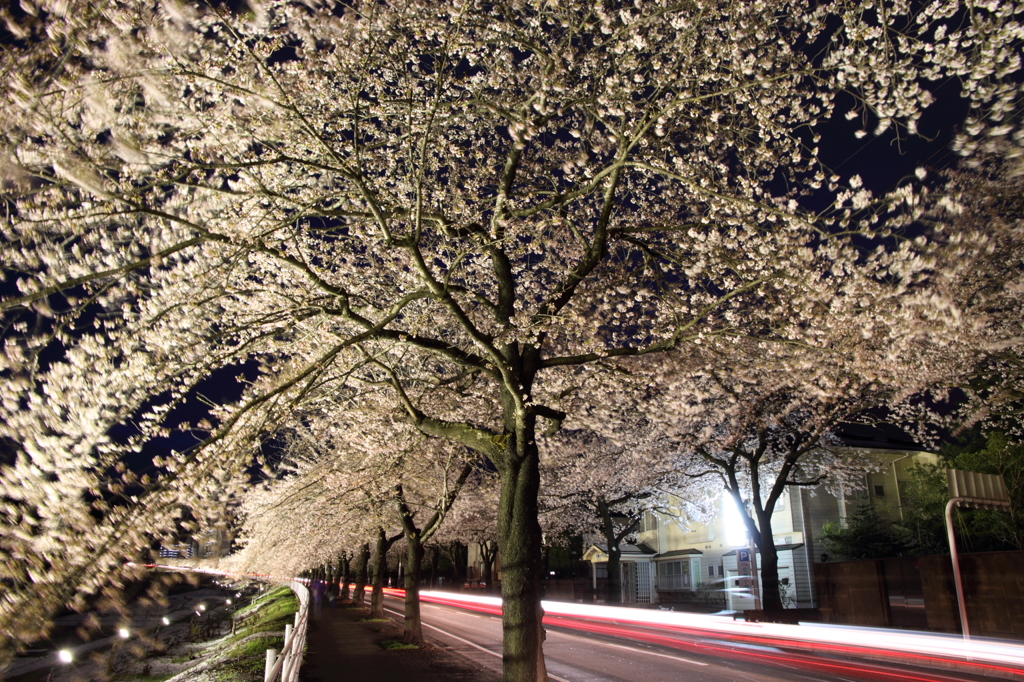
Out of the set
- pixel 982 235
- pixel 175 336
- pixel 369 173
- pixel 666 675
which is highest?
pixel 369 173

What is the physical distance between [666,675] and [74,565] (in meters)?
12.6

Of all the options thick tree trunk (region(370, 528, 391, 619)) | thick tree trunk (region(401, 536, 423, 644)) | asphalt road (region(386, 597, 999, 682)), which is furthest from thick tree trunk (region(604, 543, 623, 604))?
thick tree trunk (region(401, 536, 423, 644))

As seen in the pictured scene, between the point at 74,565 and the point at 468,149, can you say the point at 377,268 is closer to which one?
the point at 468,149

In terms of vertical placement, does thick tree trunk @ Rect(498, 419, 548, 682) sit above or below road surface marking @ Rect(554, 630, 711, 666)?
above

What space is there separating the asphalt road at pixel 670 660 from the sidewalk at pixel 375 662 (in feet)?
3.73

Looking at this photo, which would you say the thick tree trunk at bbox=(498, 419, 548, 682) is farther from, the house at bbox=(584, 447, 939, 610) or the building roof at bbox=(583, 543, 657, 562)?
the building roof at bbox=(583, 543, 657, 562)

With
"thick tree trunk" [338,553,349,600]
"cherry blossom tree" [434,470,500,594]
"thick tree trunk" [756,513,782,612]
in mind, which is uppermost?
"cherry blossom tree" [434,470,500,594]

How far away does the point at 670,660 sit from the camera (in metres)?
16.5

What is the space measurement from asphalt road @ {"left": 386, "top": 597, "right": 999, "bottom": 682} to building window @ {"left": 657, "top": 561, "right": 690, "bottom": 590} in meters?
21.7

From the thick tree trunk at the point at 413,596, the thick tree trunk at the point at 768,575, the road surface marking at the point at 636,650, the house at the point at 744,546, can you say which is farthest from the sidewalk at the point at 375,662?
Answer: the house at the point at 744,546

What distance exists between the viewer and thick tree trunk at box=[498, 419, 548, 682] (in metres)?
9.16

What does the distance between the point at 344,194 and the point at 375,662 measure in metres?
12.4

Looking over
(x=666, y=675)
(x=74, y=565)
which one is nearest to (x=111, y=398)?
(x=74, y=565)

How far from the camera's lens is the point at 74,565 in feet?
17.3
